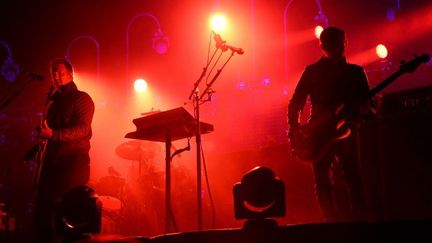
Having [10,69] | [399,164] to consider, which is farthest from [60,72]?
[10,69]

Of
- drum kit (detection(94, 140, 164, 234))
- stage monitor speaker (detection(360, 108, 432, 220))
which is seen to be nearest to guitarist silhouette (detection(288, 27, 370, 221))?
stage monitor speaker (detection(360, 108, 432, 220))

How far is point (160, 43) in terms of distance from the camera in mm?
10438

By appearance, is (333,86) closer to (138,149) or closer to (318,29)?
(138,149)

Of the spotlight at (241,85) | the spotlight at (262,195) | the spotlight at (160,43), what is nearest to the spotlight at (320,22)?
the spotlight at (241,85)

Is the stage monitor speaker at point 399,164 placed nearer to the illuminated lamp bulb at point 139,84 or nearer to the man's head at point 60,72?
the man's head at point 60,72

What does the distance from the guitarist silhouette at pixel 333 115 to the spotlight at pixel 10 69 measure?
820 centimetres

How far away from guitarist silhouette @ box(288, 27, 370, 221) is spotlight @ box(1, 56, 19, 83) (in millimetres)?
8203

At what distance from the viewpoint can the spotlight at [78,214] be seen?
7.23 feet

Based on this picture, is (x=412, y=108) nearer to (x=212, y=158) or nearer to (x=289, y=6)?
(x=212, y=158)

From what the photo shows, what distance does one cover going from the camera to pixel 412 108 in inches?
165

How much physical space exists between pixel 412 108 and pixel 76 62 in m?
8.27

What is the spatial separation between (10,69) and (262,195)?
951 cm

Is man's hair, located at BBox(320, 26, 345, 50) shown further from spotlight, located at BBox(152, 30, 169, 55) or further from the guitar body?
spotlight, located at BBox(152, 30, 169, 55)

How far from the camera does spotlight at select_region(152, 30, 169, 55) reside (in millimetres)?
10375
